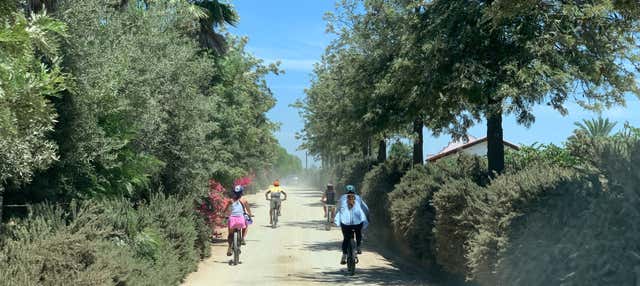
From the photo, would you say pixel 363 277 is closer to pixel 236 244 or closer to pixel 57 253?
pixel 236 244

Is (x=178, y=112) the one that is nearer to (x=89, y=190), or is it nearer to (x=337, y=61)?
(x=89, y=190)

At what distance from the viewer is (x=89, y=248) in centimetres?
741

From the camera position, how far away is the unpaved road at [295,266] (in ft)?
42.8

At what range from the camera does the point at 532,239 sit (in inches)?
301

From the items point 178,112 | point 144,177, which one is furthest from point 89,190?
point 178,112

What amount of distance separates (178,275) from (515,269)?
6418mm

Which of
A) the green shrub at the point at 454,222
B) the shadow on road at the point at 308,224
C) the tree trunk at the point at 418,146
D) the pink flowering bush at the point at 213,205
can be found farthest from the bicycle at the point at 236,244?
the shadow on road at the point at 308,224

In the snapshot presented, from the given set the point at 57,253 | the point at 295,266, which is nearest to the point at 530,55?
the point at 295,266

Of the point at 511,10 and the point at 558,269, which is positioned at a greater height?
the point at 511,10

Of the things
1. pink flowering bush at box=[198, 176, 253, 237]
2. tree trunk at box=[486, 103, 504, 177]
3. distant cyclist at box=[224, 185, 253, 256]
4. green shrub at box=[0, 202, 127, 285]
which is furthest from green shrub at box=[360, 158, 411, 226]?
green shrub at box=[0, 202, 127, 285]

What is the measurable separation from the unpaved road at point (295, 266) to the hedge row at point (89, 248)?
221 centimetres

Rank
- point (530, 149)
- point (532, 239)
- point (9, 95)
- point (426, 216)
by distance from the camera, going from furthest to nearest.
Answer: point (530, 149)
point (426, 216)
point (532, 239)
point (9, 95)

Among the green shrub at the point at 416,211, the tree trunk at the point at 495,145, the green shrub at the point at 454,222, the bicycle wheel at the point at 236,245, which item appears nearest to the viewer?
the green shrub at the point at 454,222

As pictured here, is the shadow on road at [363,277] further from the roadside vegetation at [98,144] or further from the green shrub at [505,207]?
the green shrub at [505,207]
